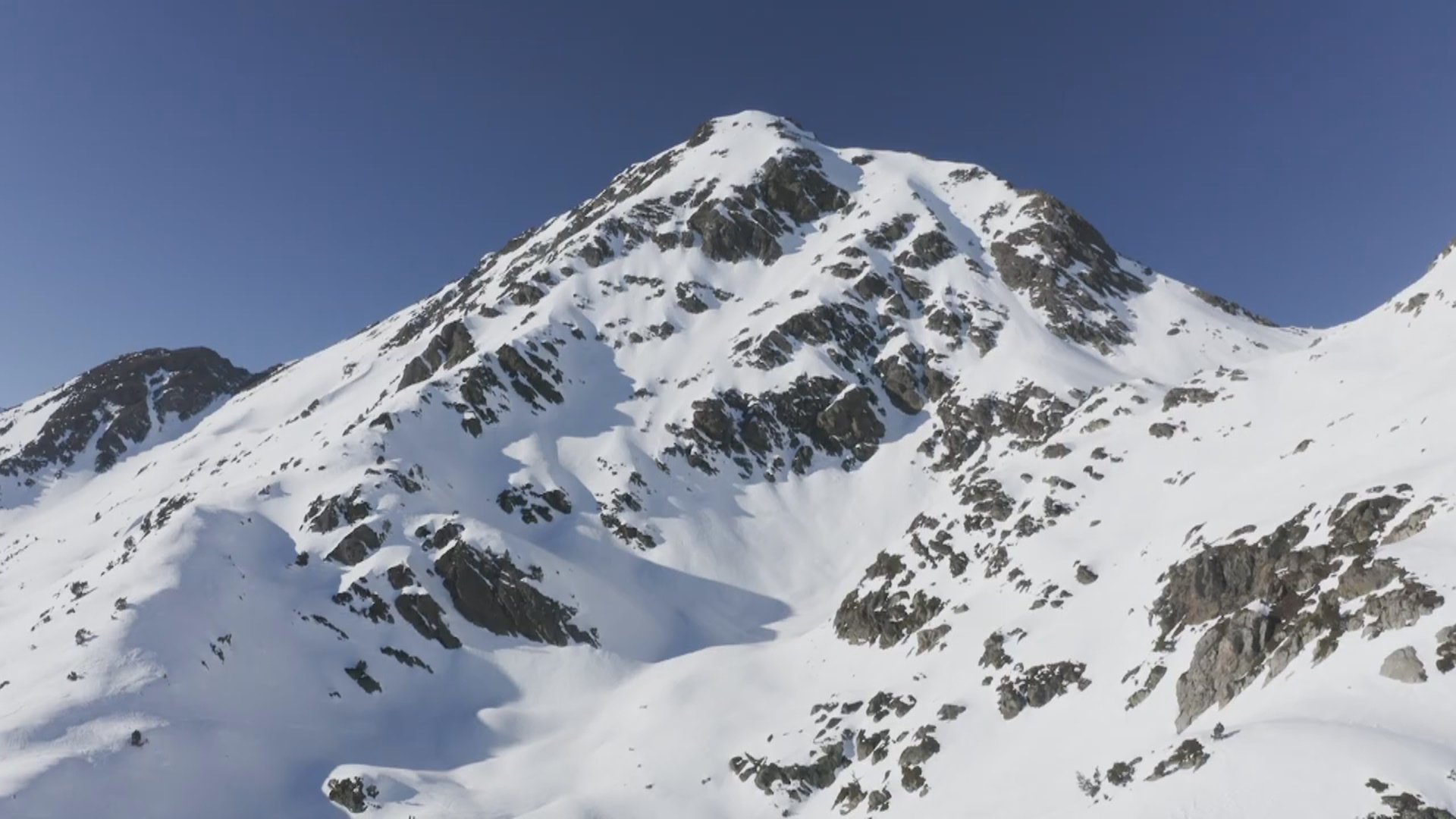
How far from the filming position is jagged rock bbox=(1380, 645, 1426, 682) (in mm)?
20016

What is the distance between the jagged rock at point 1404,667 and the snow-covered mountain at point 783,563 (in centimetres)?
25

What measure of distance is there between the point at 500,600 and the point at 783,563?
1110 inches

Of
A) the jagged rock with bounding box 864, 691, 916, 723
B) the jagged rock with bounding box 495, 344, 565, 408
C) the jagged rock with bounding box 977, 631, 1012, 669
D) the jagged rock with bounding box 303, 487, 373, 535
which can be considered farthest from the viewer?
the jagged rock with bounding box 495, 344, 565, 408

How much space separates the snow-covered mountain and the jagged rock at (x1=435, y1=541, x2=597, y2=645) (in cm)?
37

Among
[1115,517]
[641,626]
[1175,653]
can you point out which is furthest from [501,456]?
[1175,653]

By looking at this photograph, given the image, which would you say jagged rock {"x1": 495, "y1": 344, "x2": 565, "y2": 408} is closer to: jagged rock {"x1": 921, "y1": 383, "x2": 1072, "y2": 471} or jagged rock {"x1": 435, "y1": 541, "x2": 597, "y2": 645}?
jagged rock {"x1": 435, "y1": 541, "x2": 597, "y2": 645}

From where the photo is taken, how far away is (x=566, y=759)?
50.8 m

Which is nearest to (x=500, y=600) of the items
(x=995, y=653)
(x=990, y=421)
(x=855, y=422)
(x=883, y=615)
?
(x=883, y=615)

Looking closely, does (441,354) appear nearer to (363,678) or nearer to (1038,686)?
(363,678)

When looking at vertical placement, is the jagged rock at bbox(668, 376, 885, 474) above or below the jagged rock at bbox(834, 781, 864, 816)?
above

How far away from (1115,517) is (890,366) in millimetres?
56037

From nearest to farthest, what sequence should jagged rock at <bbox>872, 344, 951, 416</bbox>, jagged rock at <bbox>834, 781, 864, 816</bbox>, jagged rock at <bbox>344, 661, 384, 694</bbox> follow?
1. jagged rock at <bbox>834, 781, 864, 816</bbox>
2. jagged rock at <bbox>344, 661, 384, 694</bbox>
3. jagged rock at <bbox>872, 344, 951, 416</bbox>

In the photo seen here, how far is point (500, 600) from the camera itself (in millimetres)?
64500

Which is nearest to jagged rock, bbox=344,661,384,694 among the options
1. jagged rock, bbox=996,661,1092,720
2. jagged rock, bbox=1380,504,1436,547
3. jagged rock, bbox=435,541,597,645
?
jagged rock, bbox=435,541,597,645
